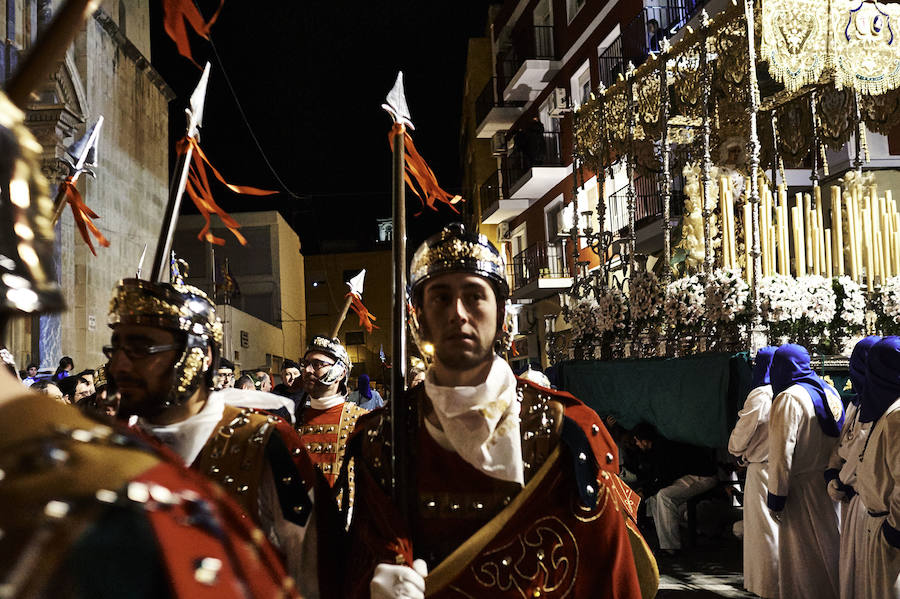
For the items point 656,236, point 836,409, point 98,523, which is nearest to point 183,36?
point 98,523

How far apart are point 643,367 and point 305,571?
22.4 feet

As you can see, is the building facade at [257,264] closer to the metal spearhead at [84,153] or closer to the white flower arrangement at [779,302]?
the white flower arrangement at [779,302]

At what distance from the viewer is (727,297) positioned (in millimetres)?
7812

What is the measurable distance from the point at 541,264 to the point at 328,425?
808 inches

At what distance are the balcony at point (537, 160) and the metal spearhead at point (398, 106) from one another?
21713mm

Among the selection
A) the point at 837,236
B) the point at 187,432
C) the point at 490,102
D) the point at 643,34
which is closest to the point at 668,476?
the point at 837,236

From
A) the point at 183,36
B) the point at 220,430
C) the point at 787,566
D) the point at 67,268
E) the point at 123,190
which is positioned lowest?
the point at 787,566

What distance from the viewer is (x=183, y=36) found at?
1.83 meters

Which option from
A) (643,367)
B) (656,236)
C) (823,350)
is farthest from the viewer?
(656,236)

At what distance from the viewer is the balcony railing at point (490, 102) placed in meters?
28.8

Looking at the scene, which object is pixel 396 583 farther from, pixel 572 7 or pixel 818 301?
pixel 572 7

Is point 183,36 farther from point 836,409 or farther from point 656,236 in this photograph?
point 656,236

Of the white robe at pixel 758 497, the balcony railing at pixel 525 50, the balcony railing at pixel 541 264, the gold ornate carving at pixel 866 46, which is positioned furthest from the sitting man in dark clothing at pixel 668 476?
the balcony railing at pixel 525 50

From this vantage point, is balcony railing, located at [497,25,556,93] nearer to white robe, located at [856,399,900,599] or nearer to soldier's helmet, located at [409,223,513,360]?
white robe, located at [856,399,900,599]
